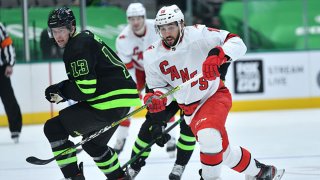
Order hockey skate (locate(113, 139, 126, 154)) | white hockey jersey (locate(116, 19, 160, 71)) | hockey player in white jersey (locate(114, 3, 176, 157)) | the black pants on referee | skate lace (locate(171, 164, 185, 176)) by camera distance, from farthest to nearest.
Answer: the black pants on referee → white hockey jersey (locate(116, 19, 160, 71)) → hockey player in white jersey (locate(114, 3, 176, 157)) → hockey skate (locate(113, 139, 126, 154)) → skate lace (locate(171, 164, 185, 176))

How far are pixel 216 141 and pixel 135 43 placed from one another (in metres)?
2.61

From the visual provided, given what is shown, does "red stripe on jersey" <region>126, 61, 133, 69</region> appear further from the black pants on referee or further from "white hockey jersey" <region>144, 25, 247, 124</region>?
"white hockey jersey" <region>144, 25, 247, 124</region>

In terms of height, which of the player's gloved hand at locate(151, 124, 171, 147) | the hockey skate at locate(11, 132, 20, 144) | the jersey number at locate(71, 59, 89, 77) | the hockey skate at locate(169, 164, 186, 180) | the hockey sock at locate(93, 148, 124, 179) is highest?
the jersey number at locate(71, 59, 89, 77)

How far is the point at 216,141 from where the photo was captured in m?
3.80

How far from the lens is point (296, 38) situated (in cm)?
940

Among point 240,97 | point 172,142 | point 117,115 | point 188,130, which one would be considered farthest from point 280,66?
point 117,115

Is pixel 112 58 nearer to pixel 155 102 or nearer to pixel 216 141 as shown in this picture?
pixel 155 102

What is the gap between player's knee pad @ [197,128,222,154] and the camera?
3.79 m

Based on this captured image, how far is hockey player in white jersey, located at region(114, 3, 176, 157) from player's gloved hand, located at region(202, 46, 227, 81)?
234 centimetres

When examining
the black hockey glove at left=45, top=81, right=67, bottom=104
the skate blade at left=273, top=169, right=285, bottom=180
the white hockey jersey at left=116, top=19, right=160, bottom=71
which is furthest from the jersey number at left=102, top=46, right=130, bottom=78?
the white hockey jersey at left=116, top=19, right=160, bottom=71

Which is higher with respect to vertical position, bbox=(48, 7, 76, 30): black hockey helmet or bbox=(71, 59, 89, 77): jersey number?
bbox=(48, 7, 76, 30): black hockey helmet

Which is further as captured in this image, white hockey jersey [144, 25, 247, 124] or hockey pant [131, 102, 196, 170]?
hockey pant [131, 102, 196, 170]

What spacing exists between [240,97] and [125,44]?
273cm

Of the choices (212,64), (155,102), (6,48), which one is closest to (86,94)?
(155,102)
